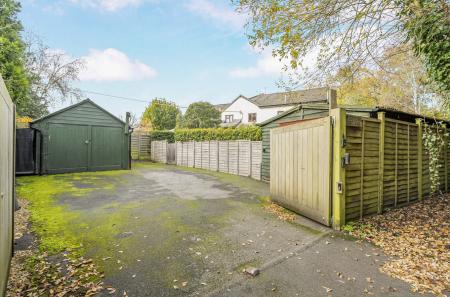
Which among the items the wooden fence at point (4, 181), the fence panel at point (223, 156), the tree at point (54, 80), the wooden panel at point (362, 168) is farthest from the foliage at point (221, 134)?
the wooden fence at point (4, 181)

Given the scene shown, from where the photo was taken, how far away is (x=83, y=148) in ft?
38.7

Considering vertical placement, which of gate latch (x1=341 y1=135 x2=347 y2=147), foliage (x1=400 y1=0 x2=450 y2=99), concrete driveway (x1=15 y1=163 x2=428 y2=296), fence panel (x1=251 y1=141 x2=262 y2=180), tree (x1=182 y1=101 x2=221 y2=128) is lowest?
concrete driveway (x1=15 y1=163 x2=428 y2=296)

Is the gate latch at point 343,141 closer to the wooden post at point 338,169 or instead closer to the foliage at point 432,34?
the wooden post at point 338,169

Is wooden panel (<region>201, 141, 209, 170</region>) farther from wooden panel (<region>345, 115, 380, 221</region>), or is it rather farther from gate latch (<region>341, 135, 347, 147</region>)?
gate latch (<region>341, 135, 347, 147</region>)

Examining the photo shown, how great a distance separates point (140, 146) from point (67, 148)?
24.4 feet

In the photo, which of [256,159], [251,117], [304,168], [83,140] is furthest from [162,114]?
[304,168]

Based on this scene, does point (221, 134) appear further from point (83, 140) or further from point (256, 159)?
point (83, 140)

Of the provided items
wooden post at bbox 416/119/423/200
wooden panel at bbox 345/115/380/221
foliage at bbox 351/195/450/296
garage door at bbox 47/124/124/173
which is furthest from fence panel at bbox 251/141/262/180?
garage door at bbox 47/124/124/173

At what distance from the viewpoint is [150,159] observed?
18828 millimetres

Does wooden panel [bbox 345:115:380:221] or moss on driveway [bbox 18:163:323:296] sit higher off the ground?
wooden panel [bbox 345:115:380:221]

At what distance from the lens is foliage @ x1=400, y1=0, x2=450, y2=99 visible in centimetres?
408

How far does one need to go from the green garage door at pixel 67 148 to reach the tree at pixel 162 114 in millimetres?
20192

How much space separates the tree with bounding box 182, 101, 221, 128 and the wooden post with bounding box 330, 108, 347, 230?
25096 millimetres

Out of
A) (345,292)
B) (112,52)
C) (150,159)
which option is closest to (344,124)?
(345,292)
